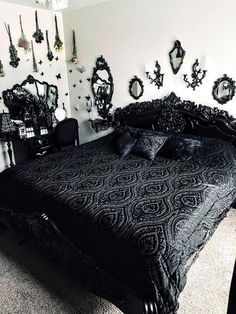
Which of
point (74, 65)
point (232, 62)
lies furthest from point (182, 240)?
point (74, 65)

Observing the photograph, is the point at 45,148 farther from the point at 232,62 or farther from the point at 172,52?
the point at 232,62

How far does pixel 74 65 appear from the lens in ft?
13.8

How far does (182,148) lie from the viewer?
2650 millimetres

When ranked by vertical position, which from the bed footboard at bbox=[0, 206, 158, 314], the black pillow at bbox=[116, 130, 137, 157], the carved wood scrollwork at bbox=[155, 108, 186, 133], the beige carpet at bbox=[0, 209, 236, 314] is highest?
the carved wood scrollwork at bbox=[155, 108, 186, 133]

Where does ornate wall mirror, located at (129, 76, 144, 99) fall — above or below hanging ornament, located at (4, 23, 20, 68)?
below

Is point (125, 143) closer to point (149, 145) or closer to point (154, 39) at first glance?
point (149, 145)

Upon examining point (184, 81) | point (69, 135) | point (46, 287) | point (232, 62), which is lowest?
point (46, 287)

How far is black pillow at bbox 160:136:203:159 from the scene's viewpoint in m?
2.62

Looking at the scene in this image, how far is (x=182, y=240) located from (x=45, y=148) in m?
2.75

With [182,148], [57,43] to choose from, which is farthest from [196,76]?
[57,43]

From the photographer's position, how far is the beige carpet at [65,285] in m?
1.74

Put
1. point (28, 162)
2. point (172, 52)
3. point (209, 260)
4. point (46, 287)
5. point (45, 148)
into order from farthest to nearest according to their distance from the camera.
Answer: point (45, 148) → point (172, 52) → point (28, 162) → point (209, 260) → point (46, 287)

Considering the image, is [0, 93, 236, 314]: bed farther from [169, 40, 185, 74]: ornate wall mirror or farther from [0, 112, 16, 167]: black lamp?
[0, 112, 16, 167]: black lamp

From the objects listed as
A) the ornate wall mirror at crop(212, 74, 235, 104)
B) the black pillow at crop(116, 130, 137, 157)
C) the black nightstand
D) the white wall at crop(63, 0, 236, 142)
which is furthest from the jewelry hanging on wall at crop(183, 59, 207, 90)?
the black nightstand
